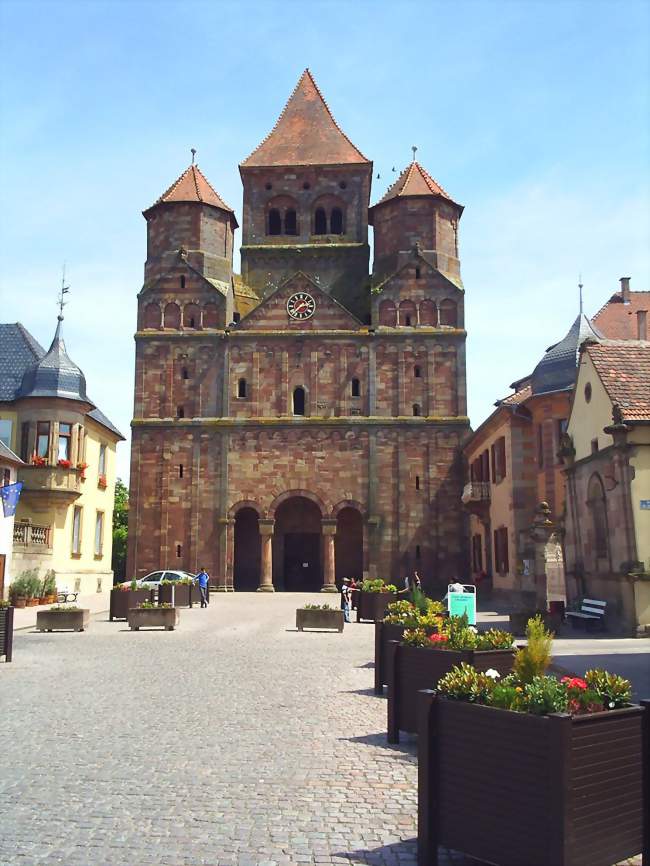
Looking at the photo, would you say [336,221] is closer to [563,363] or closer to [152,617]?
[563,363]

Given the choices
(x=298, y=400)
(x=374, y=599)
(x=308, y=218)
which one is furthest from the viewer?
(x=308, y=218)

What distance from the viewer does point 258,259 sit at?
54.1m

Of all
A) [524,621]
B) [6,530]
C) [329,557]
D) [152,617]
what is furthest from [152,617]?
[329,557]

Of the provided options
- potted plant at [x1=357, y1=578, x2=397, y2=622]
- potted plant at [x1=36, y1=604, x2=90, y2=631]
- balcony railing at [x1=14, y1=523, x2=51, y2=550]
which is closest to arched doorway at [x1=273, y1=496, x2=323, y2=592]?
balcony railing at [x1=14, y1=523, x2=51, y2=550]

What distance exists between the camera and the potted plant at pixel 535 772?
5.12 metres

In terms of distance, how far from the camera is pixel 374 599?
27.5m

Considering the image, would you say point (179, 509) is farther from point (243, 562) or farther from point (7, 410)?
point (7, 410)

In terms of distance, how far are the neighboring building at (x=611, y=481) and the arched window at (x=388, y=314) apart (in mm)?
22090

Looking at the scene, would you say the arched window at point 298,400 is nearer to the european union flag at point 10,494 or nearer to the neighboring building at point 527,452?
the neighboring building at point 527,452

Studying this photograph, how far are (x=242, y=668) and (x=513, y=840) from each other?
11353 millimetres

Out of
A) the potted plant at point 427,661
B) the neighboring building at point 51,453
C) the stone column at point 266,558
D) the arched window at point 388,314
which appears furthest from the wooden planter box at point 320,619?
the arched window at point 388,314

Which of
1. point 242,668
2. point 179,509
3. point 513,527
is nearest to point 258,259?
point 179,509

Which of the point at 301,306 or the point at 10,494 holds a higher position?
the point at 301,306

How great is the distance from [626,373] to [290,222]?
3464 centimetres
